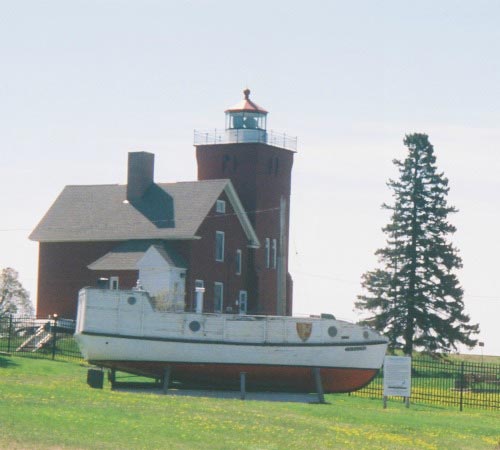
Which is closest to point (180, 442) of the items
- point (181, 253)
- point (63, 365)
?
point (63, 365)

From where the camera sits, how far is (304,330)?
41938mm

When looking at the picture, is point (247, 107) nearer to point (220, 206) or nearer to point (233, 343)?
point (220, 206)

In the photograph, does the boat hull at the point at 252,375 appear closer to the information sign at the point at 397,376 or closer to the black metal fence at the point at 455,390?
the black metal fence at the point at 455,390

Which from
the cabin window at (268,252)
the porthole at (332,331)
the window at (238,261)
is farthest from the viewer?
the cabin window at (268,252)

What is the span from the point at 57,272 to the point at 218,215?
9.56m

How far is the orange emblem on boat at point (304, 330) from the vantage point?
138 feet

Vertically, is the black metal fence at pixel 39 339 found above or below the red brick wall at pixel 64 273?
below

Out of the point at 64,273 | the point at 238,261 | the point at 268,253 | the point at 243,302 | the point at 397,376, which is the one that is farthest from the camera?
the point at 268,253

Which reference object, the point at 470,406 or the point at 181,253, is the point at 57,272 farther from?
the point at 470,406

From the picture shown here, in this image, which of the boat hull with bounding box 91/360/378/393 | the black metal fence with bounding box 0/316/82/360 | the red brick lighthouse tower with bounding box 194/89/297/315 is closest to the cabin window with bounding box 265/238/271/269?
the red brick lighthouse tower with bounding box 194/89/297/315

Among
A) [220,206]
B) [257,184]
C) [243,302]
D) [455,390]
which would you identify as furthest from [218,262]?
[455,390]

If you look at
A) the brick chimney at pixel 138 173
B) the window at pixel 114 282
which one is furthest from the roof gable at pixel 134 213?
the window at pixel 114 282

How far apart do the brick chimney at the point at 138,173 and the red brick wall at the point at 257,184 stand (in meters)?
5.19

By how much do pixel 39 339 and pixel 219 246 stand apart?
1513 cm
